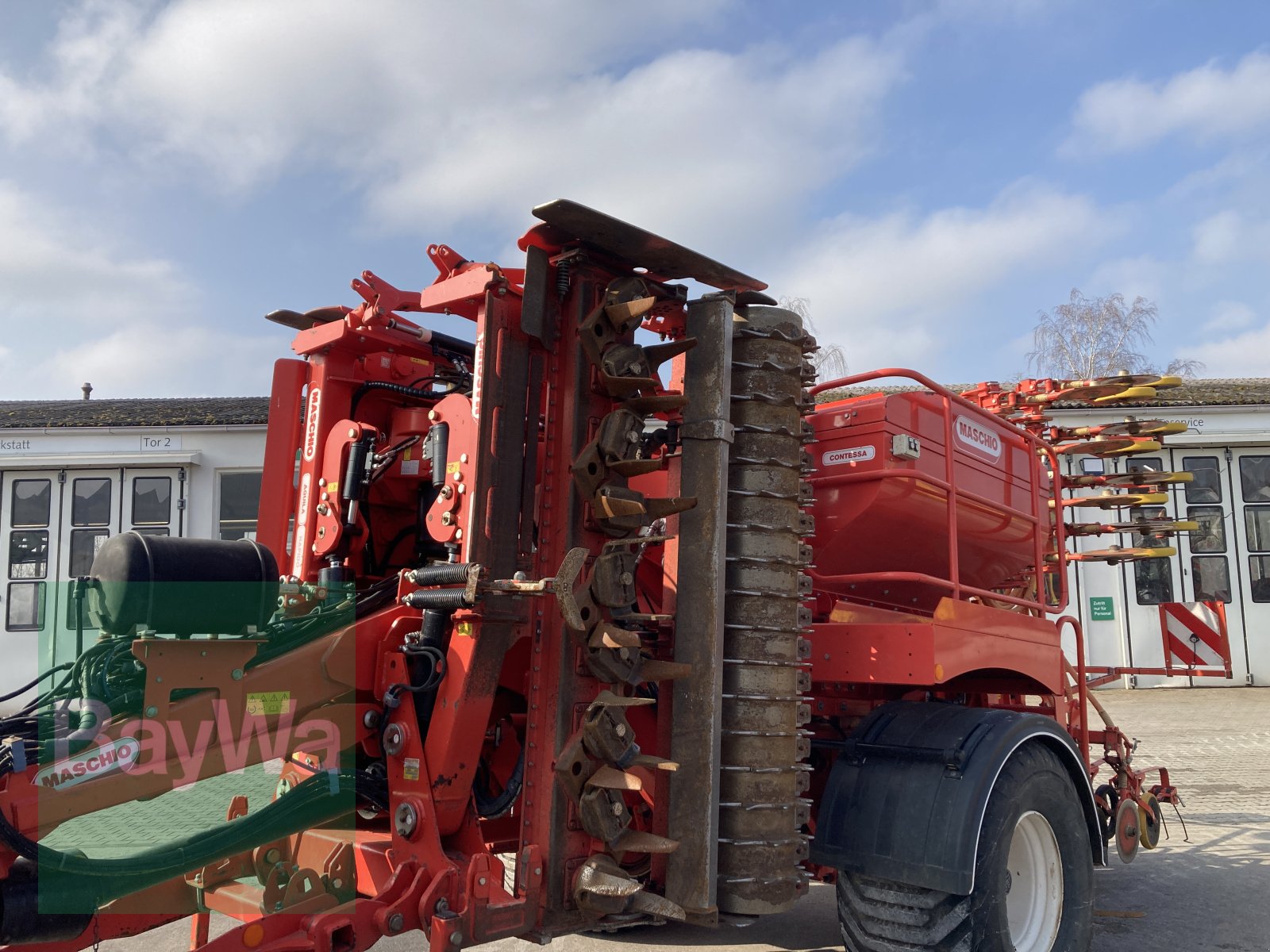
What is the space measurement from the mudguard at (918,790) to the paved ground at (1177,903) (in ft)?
4.63

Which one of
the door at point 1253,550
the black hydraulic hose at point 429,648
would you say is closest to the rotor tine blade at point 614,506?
the black hydraulic hose at point 429,648

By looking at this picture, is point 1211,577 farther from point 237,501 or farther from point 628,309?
point 628,309

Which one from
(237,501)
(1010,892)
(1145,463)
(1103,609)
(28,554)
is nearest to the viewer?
(1010,892)

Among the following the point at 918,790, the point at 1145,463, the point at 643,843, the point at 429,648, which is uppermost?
the point at 1145,463

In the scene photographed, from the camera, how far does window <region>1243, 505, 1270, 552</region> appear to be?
18297 millimetres

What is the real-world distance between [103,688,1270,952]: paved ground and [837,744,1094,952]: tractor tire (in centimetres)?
90

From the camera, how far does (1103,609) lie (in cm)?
1819

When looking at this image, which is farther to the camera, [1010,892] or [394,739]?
[1010,892]

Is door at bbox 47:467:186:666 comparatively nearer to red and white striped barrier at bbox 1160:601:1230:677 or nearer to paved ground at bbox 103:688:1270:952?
paved ground at bbox 103:688:1270:952

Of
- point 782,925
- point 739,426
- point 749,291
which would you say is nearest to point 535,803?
point 739,426

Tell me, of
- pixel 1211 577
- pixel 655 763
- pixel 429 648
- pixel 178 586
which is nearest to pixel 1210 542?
pixel 1211 577

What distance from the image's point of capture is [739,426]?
4.12m

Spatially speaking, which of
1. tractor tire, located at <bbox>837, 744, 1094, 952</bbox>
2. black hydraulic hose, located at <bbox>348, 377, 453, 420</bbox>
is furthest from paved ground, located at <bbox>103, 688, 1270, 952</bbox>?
black hydraulic hose, located at <bbox>348, 377, 453, 420</bbox>

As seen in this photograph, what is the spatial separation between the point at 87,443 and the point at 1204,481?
18.9 m
